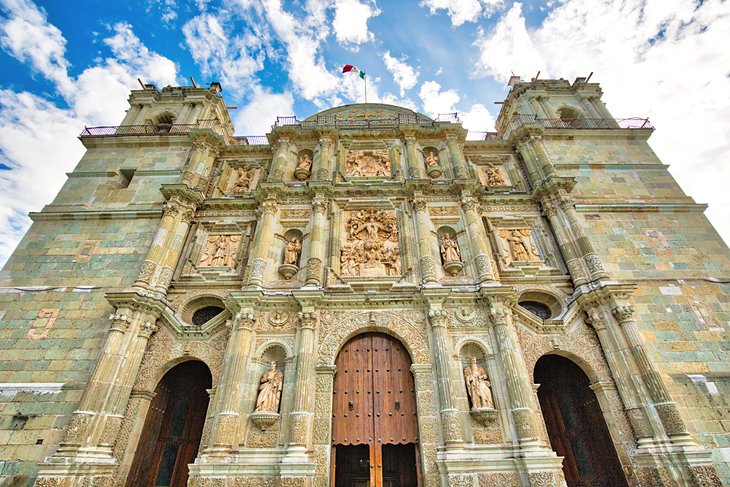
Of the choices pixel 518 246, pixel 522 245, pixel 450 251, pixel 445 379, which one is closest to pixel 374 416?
pixel 445 379

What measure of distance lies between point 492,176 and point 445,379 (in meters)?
9.27

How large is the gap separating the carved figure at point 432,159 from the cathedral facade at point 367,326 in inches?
8.9

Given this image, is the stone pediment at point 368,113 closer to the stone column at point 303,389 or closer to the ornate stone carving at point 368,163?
the ornate stone carving at point 368,163

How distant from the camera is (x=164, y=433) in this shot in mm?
9922

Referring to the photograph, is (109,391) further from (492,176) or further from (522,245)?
(492,176)

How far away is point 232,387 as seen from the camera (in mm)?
8734

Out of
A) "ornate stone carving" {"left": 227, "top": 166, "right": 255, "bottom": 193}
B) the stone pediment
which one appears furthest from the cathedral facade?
the stone pediment

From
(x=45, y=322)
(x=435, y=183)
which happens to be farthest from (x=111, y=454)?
(x=435, y=183)

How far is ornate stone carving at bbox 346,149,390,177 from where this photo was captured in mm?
14492

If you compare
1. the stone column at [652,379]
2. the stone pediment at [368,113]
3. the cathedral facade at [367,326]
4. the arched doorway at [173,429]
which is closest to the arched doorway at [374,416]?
the cathedral facade at [367,326]

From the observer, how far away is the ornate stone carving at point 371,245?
11414 mm

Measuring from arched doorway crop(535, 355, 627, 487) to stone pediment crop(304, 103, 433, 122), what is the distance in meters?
12.0

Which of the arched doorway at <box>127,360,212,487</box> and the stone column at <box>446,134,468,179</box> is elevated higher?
the stone column at <box>446,134,468,179</box>

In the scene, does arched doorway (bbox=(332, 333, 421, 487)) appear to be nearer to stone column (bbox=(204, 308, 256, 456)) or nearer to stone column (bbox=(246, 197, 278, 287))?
stone column (bbox=(204, 308, 256, 456))
